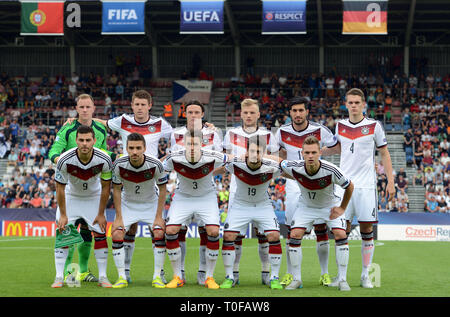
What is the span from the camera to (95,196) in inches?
330

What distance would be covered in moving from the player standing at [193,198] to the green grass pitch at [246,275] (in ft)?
1.49

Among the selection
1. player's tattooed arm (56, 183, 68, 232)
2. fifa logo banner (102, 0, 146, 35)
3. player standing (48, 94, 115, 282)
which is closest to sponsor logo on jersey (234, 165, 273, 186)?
player standing (48, 94, 115, 282)

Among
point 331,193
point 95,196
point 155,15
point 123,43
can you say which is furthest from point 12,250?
point 123,43

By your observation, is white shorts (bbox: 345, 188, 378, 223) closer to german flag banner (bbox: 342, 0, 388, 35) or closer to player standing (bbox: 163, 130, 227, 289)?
player standing (bbox: 163, 130, 227, 289)

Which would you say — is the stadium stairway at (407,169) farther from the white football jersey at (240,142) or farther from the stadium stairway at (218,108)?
the white football jersey at (240,142)

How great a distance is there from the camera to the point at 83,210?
8242mm

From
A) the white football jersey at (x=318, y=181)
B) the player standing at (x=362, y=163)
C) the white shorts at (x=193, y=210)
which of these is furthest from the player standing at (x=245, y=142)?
the player standing at (x=362, y=163)

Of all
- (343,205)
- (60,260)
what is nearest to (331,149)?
(343,205)

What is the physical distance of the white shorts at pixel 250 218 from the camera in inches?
322

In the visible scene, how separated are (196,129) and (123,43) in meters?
27.1

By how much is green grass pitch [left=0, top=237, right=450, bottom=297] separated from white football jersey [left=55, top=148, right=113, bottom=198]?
1282 mm

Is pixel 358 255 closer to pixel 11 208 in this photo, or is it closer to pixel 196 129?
pixel 196 129

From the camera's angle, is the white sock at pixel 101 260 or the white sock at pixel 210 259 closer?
the white sock at pixel 210 259

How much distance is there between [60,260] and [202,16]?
774 inches
